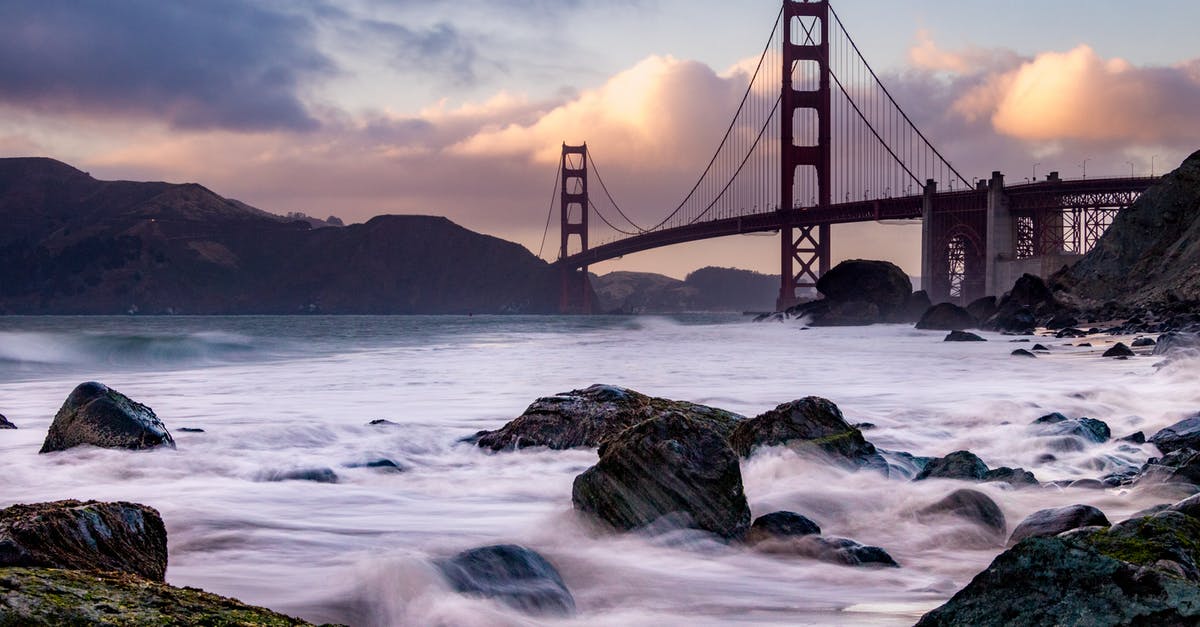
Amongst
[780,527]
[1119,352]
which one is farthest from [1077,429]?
[1119,352]

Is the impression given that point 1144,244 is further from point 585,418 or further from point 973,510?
point 973,510

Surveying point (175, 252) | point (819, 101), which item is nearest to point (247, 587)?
point (819, 101)

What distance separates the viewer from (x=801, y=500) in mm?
4754

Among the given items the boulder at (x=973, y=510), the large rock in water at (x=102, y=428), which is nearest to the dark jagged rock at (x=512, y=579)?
the boulder at (x=973, y=510)

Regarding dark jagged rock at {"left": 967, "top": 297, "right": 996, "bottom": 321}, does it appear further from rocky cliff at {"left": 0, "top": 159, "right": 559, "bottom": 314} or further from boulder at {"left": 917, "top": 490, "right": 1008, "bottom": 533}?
rocky cliff at {"left": 0, "top": 159, "right": 559, "bottom": 314}

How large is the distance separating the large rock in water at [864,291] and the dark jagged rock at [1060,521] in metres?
36.1

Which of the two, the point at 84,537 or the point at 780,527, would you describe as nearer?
the point at 84,537

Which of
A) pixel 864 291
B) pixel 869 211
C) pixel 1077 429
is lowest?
pixel 1077 429

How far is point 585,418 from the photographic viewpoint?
6.12 m

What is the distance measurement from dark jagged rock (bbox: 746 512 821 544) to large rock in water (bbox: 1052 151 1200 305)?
25.5 metres

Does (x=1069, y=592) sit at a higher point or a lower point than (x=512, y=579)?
higher

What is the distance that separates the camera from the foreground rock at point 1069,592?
6.73ft

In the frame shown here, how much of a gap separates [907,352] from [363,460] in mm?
14424

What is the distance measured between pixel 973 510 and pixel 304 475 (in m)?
3.29
